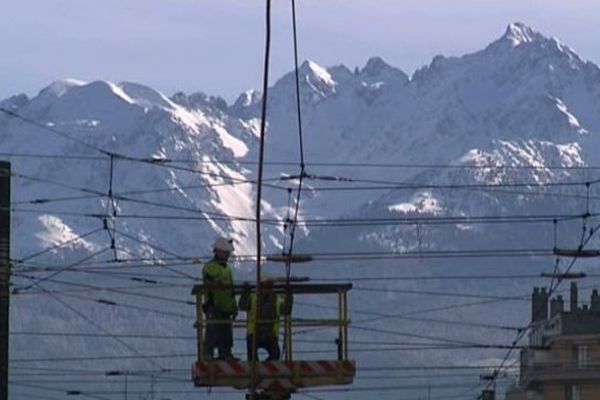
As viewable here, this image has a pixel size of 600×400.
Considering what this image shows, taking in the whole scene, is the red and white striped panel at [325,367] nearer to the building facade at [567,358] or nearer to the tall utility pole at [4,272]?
the tall utility pole at [4,272]

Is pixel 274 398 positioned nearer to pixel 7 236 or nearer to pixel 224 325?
pixel 224 325

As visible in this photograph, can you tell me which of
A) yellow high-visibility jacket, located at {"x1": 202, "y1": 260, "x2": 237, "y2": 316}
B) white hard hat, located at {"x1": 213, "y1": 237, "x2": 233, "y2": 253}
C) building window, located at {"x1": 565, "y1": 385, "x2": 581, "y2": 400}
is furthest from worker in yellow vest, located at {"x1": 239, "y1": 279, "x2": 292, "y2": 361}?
building window, located at {"x1": 565, "y1": 385, "x2": 581, "y2": 400}

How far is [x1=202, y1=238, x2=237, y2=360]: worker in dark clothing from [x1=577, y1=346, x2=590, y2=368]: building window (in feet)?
249

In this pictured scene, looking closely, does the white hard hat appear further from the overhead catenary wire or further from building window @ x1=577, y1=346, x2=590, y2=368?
building window @ x1=577, y1=346, x2=590, y2=368

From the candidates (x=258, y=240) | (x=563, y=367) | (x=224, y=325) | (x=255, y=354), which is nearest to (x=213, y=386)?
(x=224, y=325)

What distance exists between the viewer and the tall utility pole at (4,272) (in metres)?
46.4

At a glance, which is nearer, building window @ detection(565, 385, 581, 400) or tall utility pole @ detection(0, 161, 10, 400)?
tall utility pole @ detection(0, 161, 10, 400)

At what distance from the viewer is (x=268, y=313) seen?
1671 inches

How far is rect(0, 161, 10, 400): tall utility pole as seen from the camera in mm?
46375

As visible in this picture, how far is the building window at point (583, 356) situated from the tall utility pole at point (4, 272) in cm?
7223

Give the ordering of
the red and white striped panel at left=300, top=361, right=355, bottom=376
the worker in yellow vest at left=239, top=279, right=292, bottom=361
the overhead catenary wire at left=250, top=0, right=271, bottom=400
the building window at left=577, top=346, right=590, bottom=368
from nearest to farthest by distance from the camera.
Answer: the overhead catenary wire at left=250, top=0, right=271, bottom=400 < the worker in yellow vest at left=239, top=279, right=292, bottom=361 < the red and white striped panel at left=300, top=361, right=355, bottom=376 < the building window at left=577, top=346, right=590, bottom=368

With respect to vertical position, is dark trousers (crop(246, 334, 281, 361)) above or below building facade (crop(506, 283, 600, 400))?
below

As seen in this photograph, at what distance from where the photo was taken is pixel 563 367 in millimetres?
117875

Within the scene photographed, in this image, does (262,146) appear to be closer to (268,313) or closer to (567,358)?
(268,313)
